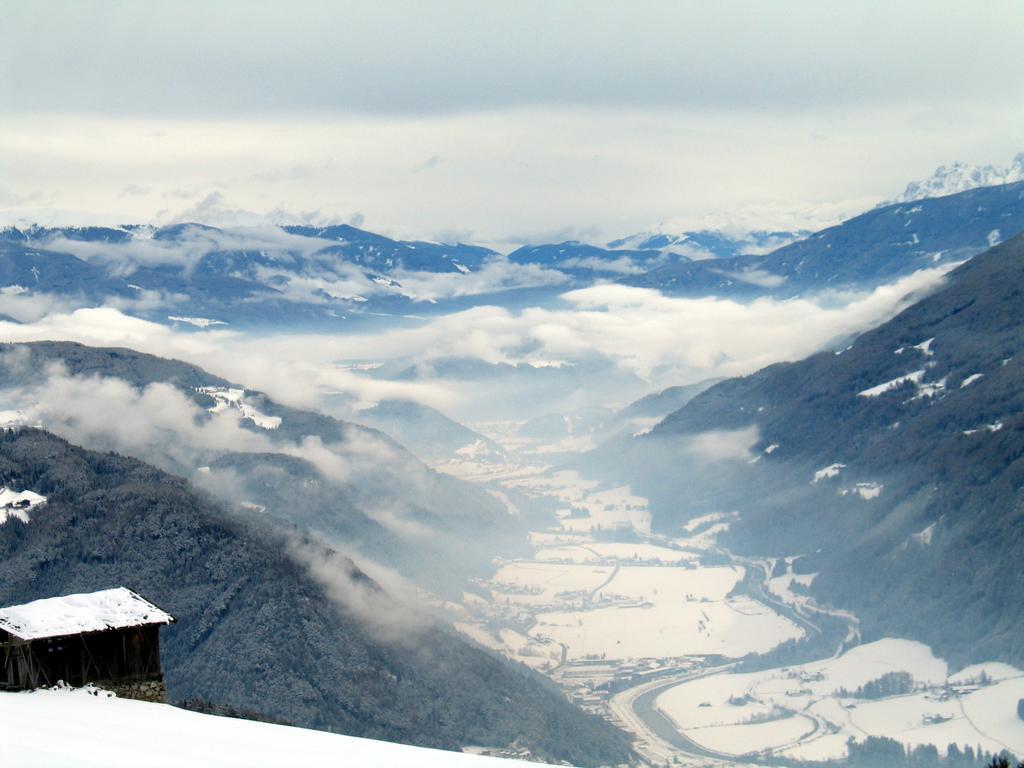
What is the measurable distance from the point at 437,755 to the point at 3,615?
2748cm

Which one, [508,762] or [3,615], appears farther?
[3,615]

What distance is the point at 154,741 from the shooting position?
207ft

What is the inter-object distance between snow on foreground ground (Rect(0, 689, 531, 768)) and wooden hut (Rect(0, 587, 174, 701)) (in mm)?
1512

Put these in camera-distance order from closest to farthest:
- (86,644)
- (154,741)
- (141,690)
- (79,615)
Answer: (154,741)
(86,644)
(79,615)
(141,690)

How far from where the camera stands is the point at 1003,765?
66562 mm

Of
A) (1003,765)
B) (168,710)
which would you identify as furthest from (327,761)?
(1003,765)

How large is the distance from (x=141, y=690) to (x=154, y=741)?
2052 centimetres

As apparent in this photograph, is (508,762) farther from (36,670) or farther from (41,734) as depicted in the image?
(36,670)

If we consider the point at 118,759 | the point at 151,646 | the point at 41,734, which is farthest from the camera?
the point at 151,646

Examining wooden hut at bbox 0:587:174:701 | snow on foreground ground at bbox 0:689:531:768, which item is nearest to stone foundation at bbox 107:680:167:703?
wooden hut at bbox 0:587:174:701

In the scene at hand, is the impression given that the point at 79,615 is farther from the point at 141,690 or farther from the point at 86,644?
the point at 141,690

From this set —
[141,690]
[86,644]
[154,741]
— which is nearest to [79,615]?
[86,644]

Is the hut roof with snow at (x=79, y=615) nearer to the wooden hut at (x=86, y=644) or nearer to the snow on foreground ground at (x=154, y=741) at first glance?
the wooden hut at (x=86, y=644)

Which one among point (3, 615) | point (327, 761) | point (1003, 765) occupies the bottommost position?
point (1003, 765)
